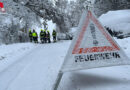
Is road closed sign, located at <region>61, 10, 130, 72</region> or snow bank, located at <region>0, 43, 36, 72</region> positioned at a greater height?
road closed sign, located at <region>61, 10, 130, 72</region>

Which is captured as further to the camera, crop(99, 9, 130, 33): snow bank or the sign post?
crop(99, 9, 130, 33): snow bank

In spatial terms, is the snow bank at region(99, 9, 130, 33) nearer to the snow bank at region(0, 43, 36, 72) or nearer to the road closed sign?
the snow bank at region(0, 43, 36, 72)

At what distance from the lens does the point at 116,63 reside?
341 cm

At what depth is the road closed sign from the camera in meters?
3.28

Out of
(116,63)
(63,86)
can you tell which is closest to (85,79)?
(63,86)

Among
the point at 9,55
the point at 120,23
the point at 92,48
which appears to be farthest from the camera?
the point at 120,23

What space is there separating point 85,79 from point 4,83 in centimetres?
230

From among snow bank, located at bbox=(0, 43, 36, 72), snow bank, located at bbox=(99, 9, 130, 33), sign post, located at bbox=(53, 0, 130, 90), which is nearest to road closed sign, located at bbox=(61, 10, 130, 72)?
sign post, located at bbox=(53, 0, 130, 90)

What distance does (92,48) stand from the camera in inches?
134

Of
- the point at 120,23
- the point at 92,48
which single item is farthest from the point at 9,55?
the point at 120,23

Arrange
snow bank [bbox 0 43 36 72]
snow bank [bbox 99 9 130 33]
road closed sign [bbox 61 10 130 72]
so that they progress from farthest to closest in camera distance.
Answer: snow bank [bbox 99 9 130 33]
snow bank [bbox 0 43 36 72]
road closed sign [bbox 61 10 130 72]

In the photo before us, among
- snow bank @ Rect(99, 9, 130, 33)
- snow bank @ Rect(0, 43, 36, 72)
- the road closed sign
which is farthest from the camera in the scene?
snow bank @ Rect(99, 9, 130, 33)

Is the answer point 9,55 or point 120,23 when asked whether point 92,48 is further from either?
point 120,23

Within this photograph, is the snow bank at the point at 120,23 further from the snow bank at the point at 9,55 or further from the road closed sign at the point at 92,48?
the road closed sign at the point at 92,48
